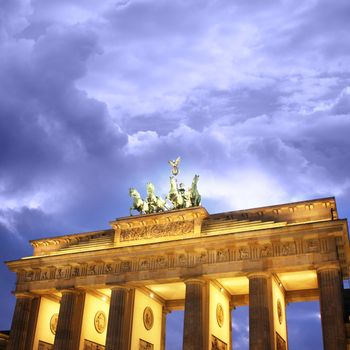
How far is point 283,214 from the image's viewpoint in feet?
115

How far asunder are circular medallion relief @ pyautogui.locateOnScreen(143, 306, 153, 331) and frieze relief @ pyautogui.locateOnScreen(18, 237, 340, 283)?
4.01 metres

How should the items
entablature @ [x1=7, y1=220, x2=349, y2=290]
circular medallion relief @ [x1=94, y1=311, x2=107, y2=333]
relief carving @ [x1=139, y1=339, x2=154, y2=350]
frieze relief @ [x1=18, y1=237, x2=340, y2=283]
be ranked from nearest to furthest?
1. entablature @ [x1=7, y1=220, x2=349, y2=290]
2. frieze relief @ [x1=18, y1=237, x2=340, y2=283]
3. relief carving @ [x1=139, y1=339, x2=154, y2=350]
4. circular medallion relief @ [x1=94, y1=311, x2=107, y2=333]

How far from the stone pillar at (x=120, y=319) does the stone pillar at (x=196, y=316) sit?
14.7 feet

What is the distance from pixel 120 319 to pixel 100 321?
5.87m

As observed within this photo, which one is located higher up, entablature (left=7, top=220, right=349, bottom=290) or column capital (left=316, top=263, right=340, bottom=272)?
entablature (left=7, top=220, right=349, bottom=290)

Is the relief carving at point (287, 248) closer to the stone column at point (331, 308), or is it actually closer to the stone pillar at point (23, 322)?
the stone column at point (331, 308)

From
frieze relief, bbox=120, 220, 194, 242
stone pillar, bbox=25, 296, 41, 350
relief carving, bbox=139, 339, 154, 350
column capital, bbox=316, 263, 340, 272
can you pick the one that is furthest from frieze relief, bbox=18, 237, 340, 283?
relief carving, bbox=139, 339, 154, 350

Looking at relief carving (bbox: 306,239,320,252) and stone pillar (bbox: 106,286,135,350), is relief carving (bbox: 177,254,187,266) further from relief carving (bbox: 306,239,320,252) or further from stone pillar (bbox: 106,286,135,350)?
relief carving (bbox: 306,239,320,252)

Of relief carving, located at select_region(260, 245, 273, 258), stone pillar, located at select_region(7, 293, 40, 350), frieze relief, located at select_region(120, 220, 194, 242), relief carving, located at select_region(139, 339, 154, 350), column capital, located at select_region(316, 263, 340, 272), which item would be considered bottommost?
relief carving, located at select_region(139, 339, 154, 350)

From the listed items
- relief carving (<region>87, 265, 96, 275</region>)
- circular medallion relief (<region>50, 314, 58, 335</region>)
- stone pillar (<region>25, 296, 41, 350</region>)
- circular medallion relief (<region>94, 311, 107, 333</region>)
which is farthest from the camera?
circular medallion relief (<region>50, 314, 58, 335</region>)

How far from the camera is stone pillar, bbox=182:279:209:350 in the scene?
3259 cm

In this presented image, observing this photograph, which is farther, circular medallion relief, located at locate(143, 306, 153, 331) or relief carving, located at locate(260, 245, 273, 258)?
circular medallion relief, located at locate(143, 306, 153, 331)

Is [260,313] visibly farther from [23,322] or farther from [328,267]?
[23,322]

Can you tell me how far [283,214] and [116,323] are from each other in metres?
13.4
